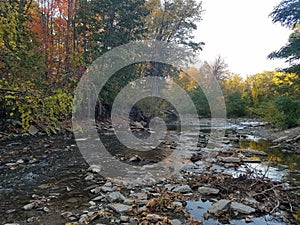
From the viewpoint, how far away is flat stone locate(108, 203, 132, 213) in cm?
368

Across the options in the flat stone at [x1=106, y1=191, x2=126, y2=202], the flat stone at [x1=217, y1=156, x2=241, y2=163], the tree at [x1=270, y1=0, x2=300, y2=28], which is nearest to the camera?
the flat stone at [x1=106, y1=191, x2=126, y2=202]

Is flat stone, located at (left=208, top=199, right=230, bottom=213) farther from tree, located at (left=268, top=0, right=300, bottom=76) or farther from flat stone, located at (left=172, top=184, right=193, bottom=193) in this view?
tree, located at (left=268, top=0, right=300, bottom=76)

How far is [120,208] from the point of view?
3744 millimetres

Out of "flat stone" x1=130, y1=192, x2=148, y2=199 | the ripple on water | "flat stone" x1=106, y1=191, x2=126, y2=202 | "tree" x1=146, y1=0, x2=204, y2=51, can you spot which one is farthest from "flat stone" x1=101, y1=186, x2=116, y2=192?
"tree" x1=146, y1=0, x2=204, y2=51

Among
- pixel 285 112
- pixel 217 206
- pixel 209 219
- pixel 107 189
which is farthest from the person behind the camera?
pixel 285 112

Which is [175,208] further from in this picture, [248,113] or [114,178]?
[248,113]

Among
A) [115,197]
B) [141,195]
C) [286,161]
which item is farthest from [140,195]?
[286,161]

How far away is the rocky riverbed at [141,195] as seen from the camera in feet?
11.5

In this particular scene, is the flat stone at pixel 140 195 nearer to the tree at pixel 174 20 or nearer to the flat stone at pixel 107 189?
the flat stone at pixel 107 189

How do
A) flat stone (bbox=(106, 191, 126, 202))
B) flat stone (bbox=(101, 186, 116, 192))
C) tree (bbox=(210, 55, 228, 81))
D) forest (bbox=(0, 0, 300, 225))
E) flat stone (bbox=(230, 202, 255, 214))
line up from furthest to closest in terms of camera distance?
tree (bbox=(210, 55, 228, 81)), flat stone (bbox=(101, 186, 116, 192)), flat stone (bbox=(106, 191, 126, 202)), flat stone (bbox=(230, 202, 255, 214)), forest (bbox=(0, 0, 300, 225))

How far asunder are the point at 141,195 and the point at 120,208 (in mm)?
666

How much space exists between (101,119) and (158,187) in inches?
477

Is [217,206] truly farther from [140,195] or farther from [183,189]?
[140,195]

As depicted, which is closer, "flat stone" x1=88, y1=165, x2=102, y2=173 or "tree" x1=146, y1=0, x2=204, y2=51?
"flat stone" x1=88, y1=165, x2=102, y2=173
